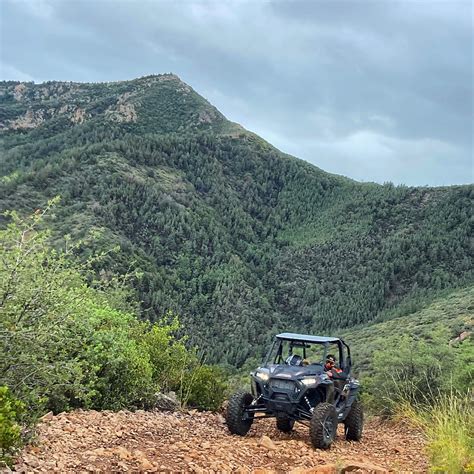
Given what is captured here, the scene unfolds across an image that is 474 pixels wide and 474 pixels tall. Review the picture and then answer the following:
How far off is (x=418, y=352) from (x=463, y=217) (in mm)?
64145

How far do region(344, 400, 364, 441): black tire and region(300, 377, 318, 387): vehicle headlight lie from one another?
5.45 ft

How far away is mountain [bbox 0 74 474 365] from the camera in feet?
195

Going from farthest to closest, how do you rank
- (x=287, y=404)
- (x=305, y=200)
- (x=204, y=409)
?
(x=305, y=200) → (x=204, y=409) → (x=287, y=404)

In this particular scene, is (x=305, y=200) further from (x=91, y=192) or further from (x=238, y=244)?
(x=91, y=192)

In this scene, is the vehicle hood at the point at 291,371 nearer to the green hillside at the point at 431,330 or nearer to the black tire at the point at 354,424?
the black tire at the point at 354,424

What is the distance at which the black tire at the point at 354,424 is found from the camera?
10375mm

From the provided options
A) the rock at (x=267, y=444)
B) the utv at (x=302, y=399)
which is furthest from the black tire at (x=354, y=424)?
the rock at (x=267, y=444)

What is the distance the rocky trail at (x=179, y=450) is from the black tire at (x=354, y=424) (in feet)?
0.60

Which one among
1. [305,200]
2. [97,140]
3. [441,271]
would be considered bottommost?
[441,271]

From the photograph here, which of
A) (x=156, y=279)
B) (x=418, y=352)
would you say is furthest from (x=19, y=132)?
(x=418, y=352)

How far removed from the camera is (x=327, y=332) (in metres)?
57.8

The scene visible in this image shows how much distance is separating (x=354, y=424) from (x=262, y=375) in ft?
7.53

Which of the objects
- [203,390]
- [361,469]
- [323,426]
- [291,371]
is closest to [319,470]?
[361,469]

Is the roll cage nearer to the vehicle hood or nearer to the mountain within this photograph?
the vehicle hood
